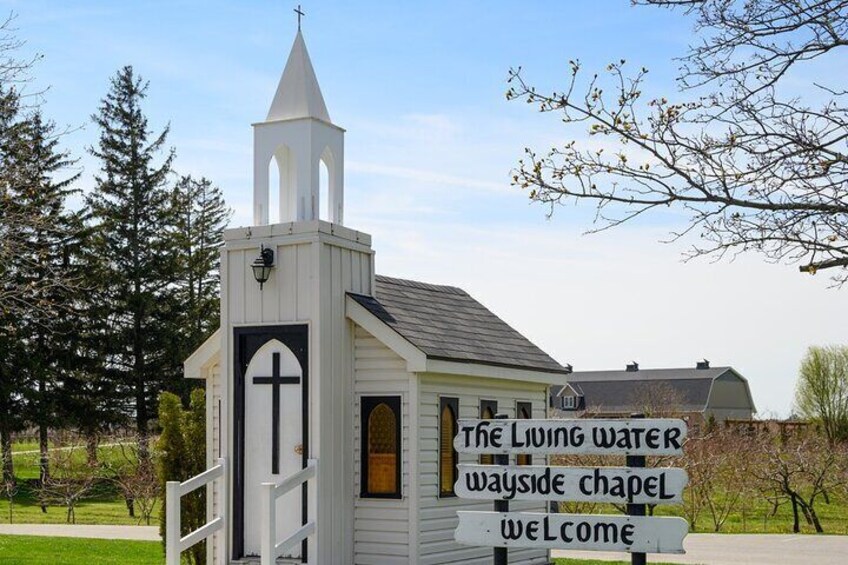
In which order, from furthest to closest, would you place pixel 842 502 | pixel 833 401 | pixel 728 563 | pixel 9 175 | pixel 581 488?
pixel 833 401
pixel 842 502
pixel 728 563
pixel 9 175
pixel 581 488

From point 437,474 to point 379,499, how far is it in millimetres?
786

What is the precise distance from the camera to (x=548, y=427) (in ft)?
32.7

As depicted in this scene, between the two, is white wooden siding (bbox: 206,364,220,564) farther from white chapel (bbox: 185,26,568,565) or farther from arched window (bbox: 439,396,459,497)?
arched window (bbox: 439,396,459,497)

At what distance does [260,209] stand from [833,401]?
4469 centimetres

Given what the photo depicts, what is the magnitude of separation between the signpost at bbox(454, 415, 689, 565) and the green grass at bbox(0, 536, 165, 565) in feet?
28.8

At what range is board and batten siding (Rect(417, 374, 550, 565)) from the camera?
523 inches

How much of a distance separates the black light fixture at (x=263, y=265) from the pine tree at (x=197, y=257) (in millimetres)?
34374

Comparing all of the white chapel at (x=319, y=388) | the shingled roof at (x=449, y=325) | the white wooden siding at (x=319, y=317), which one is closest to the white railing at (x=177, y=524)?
the white chapel at (x=319, y=388)

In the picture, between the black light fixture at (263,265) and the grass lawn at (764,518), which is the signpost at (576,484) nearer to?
the black light fixture at (263,265)

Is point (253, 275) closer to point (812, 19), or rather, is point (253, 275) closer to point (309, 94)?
point (309, 94)

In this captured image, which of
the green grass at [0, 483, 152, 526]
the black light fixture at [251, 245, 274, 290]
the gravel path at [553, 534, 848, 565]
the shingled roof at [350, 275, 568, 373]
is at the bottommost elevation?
the green grass at [0, 483, 152, 526]

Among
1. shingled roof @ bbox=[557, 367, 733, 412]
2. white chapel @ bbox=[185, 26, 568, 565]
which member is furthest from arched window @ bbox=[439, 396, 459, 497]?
shingled roof @ bbox=[557, 367, 733, 412]

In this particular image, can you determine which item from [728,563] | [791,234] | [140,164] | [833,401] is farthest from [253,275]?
[833,401]

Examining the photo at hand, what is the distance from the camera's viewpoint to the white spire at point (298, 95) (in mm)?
13805
